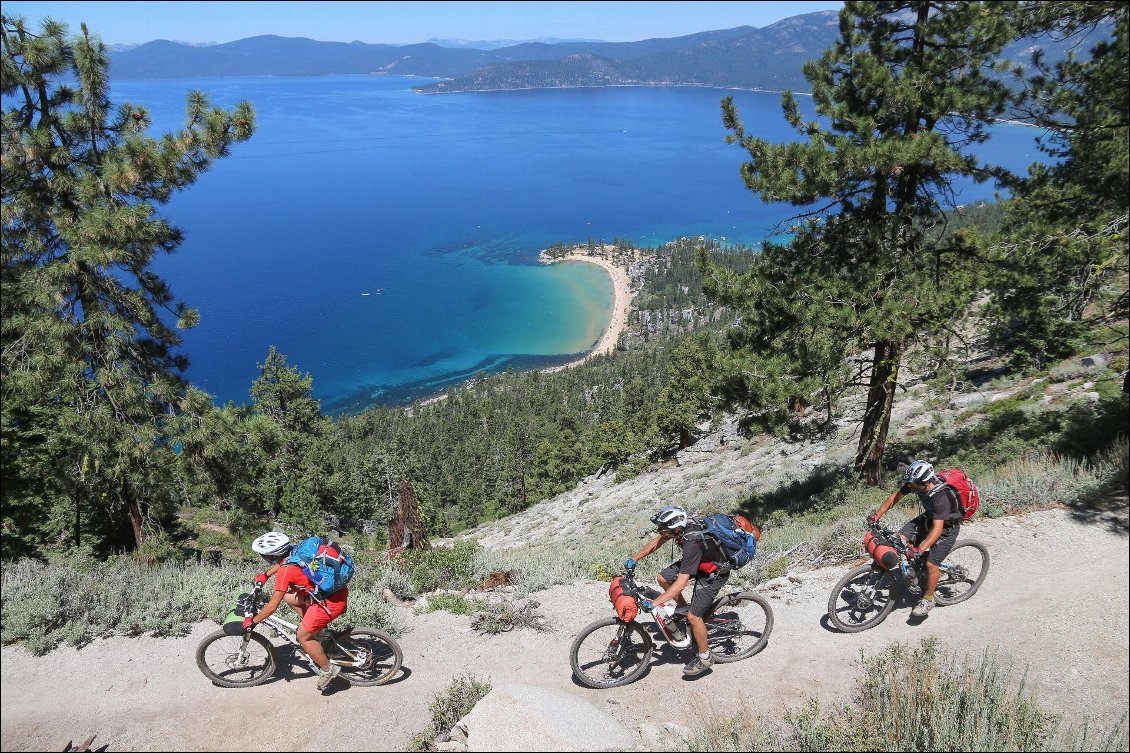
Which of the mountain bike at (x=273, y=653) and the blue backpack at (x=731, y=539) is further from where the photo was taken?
the mountain bike at (x=273, y=653)

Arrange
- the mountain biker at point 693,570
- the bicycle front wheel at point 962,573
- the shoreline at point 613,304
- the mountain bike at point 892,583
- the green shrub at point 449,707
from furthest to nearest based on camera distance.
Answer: the shoreline at point 613,304, the bicycle front wheel at point 962,573, the mountain bike at point 892,583, the mountain biker at point 693,570, the green shrub at point 449,707

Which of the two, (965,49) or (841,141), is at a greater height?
(965,49)

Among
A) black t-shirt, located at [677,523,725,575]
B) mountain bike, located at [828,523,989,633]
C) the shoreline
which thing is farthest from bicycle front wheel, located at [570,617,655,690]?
the shoreline

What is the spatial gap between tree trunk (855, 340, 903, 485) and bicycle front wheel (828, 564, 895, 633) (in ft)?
18.1

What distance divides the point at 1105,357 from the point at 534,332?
120088 millimetres

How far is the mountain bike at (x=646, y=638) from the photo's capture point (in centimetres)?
654

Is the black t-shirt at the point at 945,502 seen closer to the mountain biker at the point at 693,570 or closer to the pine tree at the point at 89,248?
the mountain biker at the point at 693,570

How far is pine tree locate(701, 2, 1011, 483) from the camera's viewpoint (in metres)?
10.4

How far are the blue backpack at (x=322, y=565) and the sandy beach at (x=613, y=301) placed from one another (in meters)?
110

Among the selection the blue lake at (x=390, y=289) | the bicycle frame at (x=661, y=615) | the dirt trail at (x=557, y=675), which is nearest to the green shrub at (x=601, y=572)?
the dirt trail at (x=557, y=675)

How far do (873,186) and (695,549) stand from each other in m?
8.93

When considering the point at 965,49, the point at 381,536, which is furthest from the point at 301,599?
the point at 381,536

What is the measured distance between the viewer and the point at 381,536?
4269cm

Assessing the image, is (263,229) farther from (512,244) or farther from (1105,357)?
(1105,357)
